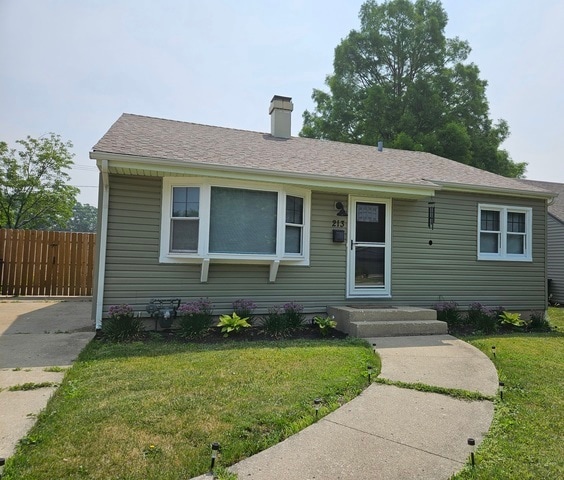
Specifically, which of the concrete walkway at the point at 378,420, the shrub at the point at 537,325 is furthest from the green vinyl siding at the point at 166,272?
the shrub at the point at 537,325

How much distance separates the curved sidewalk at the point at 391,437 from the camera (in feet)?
7.48

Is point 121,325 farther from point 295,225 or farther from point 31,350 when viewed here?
point 295,225

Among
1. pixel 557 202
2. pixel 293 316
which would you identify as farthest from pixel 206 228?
pixel 557 202

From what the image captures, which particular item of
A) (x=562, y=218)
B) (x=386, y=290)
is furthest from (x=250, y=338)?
(x=562, y=218)

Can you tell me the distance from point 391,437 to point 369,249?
5.50m

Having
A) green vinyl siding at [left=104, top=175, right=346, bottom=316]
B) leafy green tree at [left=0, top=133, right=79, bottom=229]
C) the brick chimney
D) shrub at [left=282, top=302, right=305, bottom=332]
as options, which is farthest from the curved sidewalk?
leafy green tree at [left=0, top=133, right=79, bottom=229]

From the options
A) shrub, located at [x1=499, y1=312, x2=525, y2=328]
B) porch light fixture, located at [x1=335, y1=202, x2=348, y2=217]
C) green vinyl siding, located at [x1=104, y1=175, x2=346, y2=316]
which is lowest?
shrub, located at [x1=499, y1=312, x2=525, y2=328]

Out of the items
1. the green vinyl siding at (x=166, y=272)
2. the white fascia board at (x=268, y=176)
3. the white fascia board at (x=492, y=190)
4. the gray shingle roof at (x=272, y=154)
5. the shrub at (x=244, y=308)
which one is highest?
the gray shingle roof at (x=272, y=154)

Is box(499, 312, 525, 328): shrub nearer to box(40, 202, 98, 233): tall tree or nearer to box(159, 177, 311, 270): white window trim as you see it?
box(159, 177, 311, 270): white window trim

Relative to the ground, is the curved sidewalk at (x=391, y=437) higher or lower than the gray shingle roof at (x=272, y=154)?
lower

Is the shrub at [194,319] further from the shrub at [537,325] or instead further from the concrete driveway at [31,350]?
the shrub at [537,325]

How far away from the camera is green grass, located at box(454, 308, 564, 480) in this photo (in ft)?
7.77

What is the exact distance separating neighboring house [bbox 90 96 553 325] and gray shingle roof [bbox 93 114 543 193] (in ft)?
0.16

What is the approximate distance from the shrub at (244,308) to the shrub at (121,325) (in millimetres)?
1611
